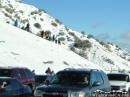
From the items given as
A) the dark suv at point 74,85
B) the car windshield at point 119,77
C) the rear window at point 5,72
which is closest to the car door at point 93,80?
the dark suv at point 74,85

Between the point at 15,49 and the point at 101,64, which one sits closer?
the point at 15,49

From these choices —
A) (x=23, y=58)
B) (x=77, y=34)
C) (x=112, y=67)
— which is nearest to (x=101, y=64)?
(x=112, y=67)

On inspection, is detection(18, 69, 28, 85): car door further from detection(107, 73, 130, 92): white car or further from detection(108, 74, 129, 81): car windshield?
detection(108, 74, 129, 81): car windshield

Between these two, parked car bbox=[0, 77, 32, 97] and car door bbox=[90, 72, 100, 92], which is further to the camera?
car door bbox=[90, 72, 100, 92]

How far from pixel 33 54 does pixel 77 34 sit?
36537mm

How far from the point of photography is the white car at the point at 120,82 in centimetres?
2363

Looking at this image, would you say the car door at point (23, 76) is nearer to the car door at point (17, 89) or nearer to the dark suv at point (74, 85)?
the car door at point (17, 89)

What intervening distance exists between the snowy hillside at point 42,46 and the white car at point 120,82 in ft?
48.9

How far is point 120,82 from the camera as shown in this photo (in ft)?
81.4

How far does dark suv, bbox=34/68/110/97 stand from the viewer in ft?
44.0

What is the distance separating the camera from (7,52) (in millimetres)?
43312

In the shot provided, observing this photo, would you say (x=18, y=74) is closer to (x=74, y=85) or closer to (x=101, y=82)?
(x=101, y=82)

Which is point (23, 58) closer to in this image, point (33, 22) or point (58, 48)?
point (58, 48)

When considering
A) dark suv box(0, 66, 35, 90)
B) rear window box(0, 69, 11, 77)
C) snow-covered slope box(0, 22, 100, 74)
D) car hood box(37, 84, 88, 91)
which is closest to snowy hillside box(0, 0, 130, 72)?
snow-covered slope box(0, 22, 100, 74)
